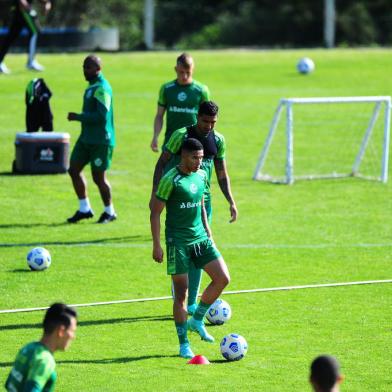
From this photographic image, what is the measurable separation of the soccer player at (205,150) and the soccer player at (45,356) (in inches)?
183

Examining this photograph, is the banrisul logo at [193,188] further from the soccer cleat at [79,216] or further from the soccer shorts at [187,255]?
the soccer cleat at [79,216]

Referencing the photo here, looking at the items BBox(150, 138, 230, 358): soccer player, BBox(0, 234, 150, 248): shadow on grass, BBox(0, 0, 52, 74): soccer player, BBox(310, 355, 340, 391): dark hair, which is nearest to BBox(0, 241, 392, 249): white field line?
BBox(0, 234, 150, 248): shadow on grass

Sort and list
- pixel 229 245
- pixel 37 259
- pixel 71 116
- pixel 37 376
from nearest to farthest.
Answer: pixel 37 376 → pixel 37 259 → pixel 71 116 → pixel 229 245

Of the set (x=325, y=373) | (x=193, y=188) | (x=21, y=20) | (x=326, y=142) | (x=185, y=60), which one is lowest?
(x=326, y=142)

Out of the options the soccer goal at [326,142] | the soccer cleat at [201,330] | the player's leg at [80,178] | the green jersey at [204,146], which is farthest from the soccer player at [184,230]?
the soccer goal at [326,142]

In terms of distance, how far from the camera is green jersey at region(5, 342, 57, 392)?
8.16 m

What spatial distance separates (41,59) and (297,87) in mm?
8812

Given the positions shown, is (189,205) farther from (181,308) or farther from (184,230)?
(181,308)

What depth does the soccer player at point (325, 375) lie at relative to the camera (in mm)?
7747

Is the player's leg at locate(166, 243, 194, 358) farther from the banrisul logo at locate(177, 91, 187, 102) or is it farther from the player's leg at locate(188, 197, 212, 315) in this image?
the banrisul logo at locate(177, 91, 187, 102)

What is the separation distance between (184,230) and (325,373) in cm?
439

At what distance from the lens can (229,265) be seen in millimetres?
16922

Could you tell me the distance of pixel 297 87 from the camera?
116 ft

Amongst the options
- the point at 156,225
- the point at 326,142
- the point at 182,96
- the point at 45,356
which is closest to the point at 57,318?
the point at 45,356
